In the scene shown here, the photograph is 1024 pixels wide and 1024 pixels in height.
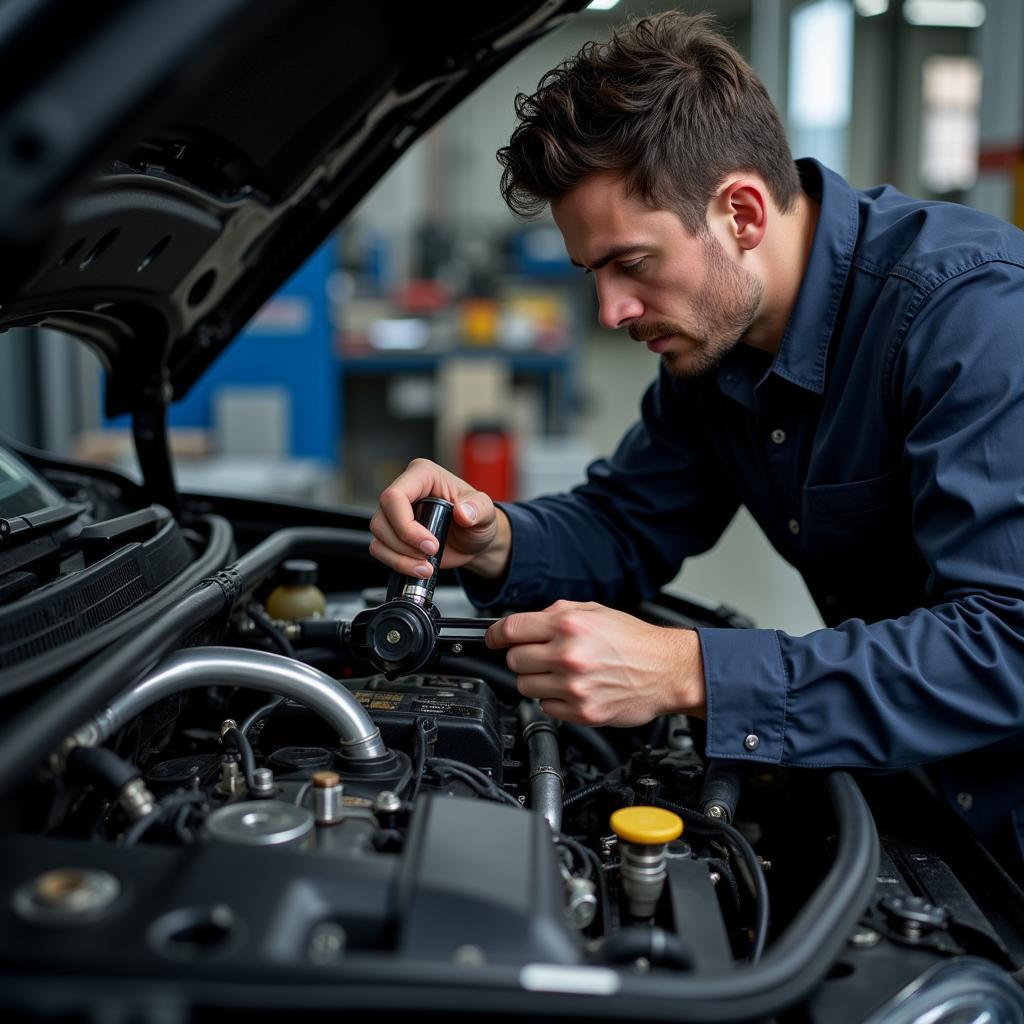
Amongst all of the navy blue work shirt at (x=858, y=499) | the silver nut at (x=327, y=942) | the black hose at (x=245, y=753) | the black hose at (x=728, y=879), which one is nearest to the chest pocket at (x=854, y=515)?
the navy blue work shirt at (x=858, y=499)

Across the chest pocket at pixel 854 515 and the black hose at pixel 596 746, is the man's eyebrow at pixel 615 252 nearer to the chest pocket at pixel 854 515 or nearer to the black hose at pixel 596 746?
the chest pocket at pixel 854 515

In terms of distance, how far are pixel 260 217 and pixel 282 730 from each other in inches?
26.1

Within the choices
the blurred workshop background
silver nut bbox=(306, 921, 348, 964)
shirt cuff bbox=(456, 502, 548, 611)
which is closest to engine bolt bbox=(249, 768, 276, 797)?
silver nut bbox=(306, 921, 348, 964)

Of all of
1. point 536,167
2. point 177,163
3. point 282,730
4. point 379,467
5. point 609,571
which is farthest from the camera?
point 379,467

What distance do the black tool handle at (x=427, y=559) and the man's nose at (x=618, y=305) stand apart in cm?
29

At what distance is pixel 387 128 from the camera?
4.53 ft

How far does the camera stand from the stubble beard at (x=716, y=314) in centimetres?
129

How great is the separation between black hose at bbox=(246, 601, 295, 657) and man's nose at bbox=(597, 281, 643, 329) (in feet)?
1.69

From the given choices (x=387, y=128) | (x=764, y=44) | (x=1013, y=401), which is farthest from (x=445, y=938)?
(x=764, y=44)

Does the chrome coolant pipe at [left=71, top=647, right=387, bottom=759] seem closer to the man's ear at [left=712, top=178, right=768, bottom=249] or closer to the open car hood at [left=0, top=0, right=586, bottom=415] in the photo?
the open car hood at [left=0, top=0, right=586, bottom=415]

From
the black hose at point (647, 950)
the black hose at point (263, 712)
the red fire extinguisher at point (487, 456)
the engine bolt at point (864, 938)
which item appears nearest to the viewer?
the black hose at point (647, 950)

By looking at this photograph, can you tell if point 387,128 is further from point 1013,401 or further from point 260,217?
point 1013,401

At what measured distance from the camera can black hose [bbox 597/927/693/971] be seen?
0.73m

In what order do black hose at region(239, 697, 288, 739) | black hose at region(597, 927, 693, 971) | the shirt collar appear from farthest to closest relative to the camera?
the shirt collar < black hose at region(239, 697, 288, 739) < black hose at region(597, 927, 693, 971)
